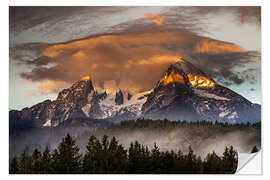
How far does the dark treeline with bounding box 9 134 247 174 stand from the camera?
25.5 feet

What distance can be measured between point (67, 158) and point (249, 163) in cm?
316

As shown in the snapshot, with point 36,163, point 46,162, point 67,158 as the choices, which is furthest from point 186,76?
point 36,163

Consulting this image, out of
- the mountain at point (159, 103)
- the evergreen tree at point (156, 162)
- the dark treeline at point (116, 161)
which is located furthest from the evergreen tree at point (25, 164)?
the evergreen tree at point (156, 162)

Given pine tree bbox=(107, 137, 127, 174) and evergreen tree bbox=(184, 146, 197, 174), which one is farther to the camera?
pine tree bbox=(107, 137, 127, 174)

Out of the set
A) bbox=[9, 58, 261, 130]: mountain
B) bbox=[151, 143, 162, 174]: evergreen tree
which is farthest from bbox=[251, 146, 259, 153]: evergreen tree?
bbox=[151, 143, 162, 174]: evergreen tree

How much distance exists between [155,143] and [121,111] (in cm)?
86

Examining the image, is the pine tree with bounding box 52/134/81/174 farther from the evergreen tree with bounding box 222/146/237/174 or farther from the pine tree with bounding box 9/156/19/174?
the evergreen tree with bounding box 222/146/237/174

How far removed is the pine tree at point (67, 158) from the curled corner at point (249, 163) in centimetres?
276

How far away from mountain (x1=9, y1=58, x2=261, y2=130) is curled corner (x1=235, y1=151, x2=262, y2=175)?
26.9 inches

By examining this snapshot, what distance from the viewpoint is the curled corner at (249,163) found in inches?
301

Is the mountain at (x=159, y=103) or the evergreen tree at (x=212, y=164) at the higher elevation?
the mountain at (x=159, y=103)

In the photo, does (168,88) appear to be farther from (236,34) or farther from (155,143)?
(236,34)

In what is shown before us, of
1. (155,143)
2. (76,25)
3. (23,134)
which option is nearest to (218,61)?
(155,143)
